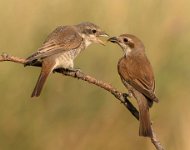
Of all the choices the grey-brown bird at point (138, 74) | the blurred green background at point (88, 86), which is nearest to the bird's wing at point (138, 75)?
the grey-brown bird at point (138, 74)

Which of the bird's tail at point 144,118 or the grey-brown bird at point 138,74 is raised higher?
the grey-brown bird at point 138,74

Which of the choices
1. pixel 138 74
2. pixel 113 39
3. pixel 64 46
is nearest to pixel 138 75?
pixel 138 74

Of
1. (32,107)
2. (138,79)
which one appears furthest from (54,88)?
(138,79)

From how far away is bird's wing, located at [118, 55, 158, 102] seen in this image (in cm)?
526

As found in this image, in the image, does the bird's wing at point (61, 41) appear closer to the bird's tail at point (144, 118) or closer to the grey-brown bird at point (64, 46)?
the grey-brown bird at point (64, 46)

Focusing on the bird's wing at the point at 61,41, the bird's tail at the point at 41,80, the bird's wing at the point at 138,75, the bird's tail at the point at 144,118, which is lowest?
the bird's tail at the point at 144,118

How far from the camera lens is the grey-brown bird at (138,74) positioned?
16.5 ft

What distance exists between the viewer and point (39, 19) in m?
6.10

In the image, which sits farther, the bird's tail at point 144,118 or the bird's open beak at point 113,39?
the bird's open beak at point 113,39

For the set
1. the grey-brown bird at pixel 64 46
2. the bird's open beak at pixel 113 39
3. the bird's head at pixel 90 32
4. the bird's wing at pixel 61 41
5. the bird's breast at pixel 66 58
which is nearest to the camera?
the grey-brown bird at pixel 64 46

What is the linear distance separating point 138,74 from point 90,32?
0.85 m

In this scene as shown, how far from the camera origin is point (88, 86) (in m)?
5.87

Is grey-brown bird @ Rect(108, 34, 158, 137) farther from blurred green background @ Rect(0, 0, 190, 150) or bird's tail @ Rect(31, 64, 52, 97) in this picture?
bird's tail @ Rect(31, 64, 52, 97)

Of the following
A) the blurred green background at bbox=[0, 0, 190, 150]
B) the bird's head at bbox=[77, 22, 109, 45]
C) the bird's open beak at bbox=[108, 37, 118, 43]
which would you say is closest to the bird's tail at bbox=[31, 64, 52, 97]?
the blurred green background at bbox=[0, 0, 190, 150]
